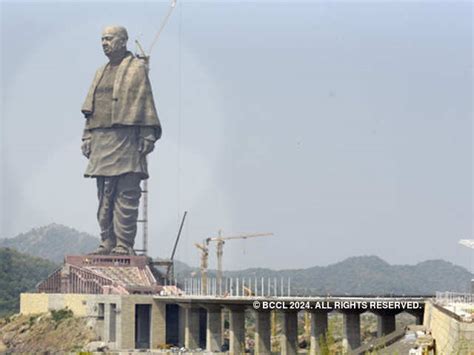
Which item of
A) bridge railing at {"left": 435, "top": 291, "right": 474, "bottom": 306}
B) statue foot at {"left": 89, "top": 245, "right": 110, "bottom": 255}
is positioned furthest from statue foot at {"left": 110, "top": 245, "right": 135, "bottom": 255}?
bridge railing at {"left": 435, "top": 291, "right": 474, "bottom": 306}

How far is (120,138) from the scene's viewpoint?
638 feet

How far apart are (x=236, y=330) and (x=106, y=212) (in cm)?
5030

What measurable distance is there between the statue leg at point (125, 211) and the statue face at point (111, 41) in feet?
62.8

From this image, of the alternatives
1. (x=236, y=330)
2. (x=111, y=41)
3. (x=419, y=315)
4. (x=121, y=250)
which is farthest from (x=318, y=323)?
(x=111, y=41)

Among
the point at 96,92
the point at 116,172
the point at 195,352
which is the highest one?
the point at 96,92

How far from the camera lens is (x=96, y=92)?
648 ft

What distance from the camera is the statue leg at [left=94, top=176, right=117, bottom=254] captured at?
638ft

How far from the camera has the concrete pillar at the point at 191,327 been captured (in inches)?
6353

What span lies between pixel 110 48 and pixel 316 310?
73.3 m

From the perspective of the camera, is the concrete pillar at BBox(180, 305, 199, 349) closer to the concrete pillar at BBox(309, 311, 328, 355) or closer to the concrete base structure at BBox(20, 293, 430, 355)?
the concrete base structure at BBox(20, 293, 430, 355)

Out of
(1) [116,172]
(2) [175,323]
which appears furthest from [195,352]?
(1) [116,172]

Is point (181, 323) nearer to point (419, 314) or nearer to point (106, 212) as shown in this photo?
point (106, 212)

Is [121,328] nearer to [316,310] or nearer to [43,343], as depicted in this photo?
[43,343]

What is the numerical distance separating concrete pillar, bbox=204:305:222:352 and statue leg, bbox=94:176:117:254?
41909mm
